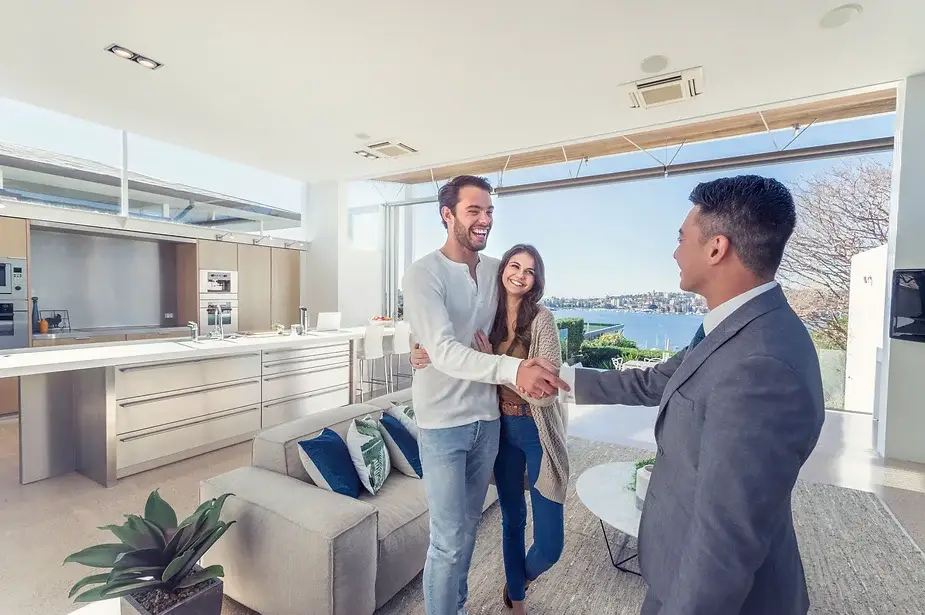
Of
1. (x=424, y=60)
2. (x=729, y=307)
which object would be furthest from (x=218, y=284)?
(x=729, y=307)

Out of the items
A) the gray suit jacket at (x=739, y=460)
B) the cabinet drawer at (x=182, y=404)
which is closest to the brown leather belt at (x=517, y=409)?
the gray suit jacket at (x=739, y=460)

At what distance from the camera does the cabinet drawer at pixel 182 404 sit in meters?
3.18

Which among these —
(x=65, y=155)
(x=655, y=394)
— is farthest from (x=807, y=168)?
(x=65, y=155)

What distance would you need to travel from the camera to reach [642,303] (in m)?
5.82

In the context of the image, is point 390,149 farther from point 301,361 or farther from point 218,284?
point 218,284

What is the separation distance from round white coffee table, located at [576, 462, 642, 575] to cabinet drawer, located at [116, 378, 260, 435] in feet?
10.3

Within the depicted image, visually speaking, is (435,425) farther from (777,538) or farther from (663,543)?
(777,538)

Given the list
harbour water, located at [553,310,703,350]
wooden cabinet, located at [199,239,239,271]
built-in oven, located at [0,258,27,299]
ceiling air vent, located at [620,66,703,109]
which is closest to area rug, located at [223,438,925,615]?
harbour water, located at [553,310,703,350]

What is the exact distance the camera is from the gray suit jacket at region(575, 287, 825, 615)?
657mm

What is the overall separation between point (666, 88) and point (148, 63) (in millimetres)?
4201

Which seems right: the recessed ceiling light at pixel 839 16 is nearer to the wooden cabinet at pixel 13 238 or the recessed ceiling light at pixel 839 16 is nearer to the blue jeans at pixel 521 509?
the blue jeans at pixel 521 509

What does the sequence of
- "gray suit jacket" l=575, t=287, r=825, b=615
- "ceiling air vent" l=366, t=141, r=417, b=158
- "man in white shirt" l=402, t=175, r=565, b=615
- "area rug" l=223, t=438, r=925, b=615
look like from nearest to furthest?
"gray suit jacket" l=575, t=287, r=825, b=615, "man in white shirt" l=402, t=175, r=565, b=615, "area rug" l=223, t=438, r=925, b=615, "ceiling air vent" l=366, t=141, r=417, b=158

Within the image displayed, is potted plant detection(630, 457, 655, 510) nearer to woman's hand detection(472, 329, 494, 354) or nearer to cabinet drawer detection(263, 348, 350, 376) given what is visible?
woman's hand detection(472, 329, 494, 354)

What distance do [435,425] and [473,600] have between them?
1.07m
